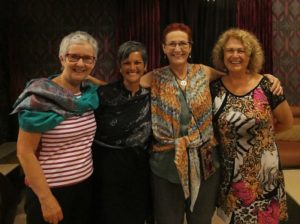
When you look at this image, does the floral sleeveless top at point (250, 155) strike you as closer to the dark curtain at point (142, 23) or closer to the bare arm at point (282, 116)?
the bare arm at point (282, 116)

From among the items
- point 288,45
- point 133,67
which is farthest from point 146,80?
point 288,45

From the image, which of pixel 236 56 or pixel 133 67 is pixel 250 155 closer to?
pixel 236 56

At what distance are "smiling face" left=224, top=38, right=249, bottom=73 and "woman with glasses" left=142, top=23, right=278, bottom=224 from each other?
153 mm

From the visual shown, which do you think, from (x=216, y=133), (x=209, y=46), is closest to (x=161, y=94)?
(x=216, y=133)

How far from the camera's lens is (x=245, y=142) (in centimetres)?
166

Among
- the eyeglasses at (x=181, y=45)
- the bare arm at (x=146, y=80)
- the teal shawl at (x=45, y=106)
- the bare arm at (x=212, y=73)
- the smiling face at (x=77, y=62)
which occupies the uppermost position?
the eyeglasses at (x=181, y=45)

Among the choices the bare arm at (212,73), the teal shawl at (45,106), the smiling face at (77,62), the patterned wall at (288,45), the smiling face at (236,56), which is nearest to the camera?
the teal shawl at (45,106)

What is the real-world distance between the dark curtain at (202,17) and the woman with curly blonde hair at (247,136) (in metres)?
1.85

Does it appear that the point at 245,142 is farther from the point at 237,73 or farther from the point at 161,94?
the point at 161,94

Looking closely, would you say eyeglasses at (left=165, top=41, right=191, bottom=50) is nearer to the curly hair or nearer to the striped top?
the curly hair

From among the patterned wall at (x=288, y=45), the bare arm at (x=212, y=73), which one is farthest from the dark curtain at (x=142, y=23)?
the bare arm at (x=212, y=73)

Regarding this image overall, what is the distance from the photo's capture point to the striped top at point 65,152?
135 centimetres

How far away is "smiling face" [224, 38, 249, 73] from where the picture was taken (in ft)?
5.60

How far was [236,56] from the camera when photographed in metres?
1.70
